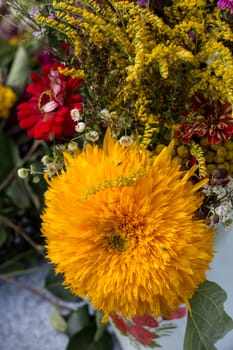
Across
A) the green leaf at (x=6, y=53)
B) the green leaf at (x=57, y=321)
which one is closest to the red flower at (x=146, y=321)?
the green leaf at (x=57, y=321)

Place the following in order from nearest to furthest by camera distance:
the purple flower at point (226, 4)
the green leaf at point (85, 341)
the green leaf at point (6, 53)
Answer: the purple flower at point (226, 4)
the green leaf at point (85, 341)
the green leaf at point (6, 53)

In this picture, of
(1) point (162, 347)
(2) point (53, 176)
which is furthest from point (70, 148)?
(1) point (162, 347)

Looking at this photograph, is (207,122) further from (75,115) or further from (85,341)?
(85,341)

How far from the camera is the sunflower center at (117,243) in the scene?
422 mm

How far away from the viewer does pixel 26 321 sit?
32.4 inches

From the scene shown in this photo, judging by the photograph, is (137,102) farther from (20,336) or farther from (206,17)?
(20,336)

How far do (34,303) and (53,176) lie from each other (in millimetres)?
405

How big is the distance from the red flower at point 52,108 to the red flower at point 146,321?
199 mm

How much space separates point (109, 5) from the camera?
0.44m

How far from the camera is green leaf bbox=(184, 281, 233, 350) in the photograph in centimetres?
48

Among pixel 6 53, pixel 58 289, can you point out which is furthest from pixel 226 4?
pixel 6 53

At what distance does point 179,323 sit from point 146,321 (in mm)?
33

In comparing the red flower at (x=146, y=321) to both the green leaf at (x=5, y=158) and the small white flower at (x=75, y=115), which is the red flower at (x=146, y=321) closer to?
the small white flower at (x=75, y=115)

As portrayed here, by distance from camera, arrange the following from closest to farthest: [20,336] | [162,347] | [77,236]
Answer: [77,236] < [162,347] < [20,336]
